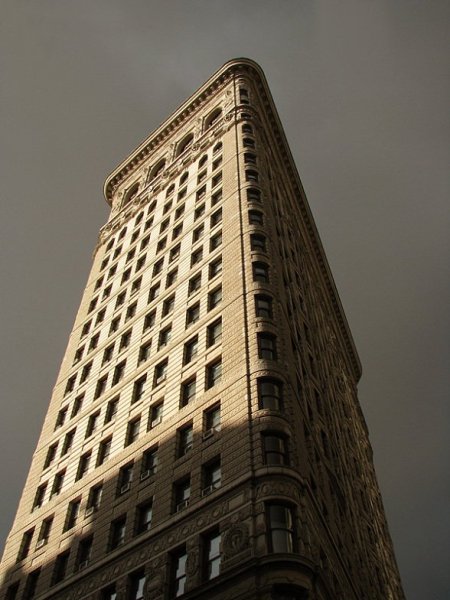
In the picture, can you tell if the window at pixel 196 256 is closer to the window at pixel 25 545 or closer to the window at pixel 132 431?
the window at pixel 132 431

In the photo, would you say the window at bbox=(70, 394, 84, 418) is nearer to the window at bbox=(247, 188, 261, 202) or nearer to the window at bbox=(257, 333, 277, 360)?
the window at bbox=(257, 333, 277, 360)

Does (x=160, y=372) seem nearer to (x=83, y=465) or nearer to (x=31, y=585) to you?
(x=83, y=465)

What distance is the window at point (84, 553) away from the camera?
119 feet

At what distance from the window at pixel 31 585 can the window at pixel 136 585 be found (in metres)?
8.12

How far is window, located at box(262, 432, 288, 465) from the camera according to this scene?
106 feet

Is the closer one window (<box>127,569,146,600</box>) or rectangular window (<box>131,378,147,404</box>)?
window (<box>127,569,146,600</box>)

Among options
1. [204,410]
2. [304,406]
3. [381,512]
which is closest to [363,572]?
[304,406]

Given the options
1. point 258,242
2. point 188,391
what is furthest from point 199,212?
point 188,391

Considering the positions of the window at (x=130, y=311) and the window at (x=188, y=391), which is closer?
the window at (x=188, y=391)

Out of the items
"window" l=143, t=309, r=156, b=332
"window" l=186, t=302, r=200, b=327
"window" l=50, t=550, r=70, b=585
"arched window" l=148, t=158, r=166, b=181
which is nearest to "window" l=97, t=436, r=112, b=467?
"window" l=50, t=550, r=70, b=585

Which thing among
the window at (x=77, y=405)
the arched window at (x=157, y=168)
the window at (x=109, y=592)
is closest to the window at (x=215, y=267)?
the window at (x=77, y=405)

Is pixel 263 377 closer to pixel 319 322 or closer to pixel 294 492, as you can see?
pixel 294 492

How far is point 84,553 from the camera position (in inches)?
Result: 1468

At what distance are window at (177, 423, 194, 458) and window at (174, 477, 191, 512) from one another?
1857mm
